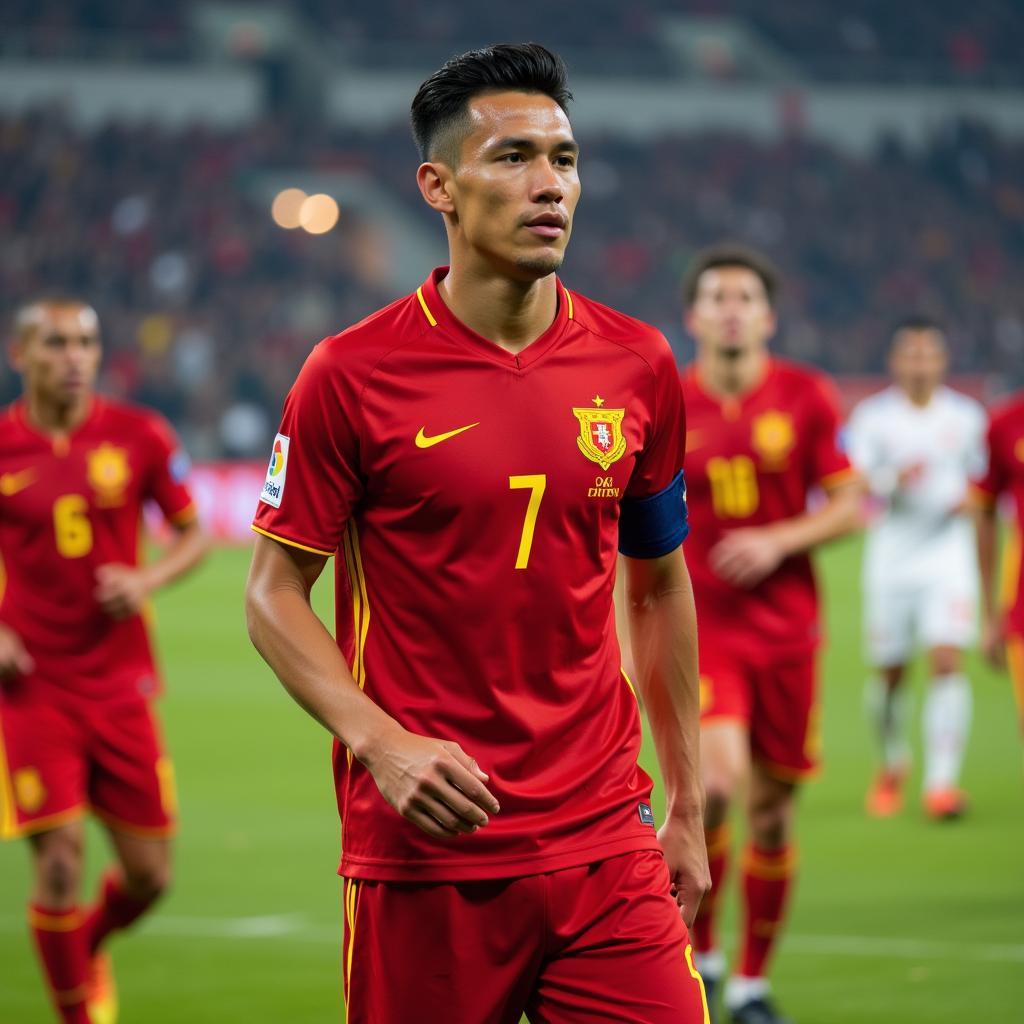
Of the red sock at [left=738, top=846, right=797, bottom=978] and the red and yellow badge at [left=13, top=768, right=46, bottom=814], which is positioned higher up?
the red and yellow badge at [left=13, top=768, right=46, bottom=814]

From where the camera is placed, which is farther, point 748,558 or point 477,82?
point 748,558

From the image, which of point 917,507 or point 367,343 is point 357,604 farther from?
point 917,507

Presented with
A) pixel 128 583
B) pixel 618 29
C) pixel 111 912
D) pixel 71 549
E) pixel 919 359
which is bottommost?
pixel 111 912

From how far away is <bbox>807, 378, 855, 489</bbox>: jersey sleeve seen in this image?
21.9 feet

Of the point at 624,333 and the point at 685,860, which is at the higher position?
the point at 624,333

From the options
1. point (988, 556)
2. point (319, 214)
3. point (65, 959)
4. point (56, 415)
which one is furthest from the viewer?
point (319, 214)

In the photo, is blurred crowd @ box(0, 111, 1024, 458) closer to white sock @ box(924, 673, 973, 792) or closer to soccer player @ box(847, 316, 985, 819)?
soccer player @ box(847, 316, 985, 819)

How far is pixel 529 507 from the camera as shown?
335cm

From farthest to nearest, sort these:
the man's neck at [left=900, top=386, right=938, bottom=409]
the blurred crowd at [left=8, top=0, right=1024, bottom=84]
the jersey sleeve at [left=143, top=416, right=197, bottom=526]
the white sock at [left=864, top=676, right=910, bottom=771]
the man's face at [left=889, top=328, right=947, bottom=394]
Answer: the blurred crowd at [left=8, top=0, right=1024, bottom=84]
the man's neck at [left=900, top=386, right=938, bottom=409]
the man's face at [left=889, top=328, right=947, bottom=394]
the white sock at [left=864, top=676, right=910, bottom=771]
the jersey sleeve at [left=143, top=416, right=197, bottom=526]

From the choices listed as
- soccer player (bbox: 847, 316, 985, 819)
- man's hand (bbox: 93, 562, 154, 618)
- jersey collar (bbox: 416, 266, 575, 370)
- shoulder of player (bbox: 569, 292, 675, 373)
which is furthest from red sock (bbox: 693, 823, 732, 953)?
soccer player (bbox: 847, 316, 985, 819)

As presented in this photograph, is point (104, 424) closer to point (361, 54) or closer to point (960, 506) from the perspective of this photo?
point (960, 506)

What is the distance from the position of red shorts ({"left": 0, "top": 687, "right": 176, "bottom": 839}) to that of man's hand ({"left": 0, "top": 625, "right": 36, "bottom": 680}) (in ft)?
0.29

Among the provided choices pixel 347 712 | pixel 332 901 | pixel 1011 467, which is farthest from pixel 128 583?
pixel 1011 467

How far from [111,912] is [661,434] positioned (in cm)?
371
